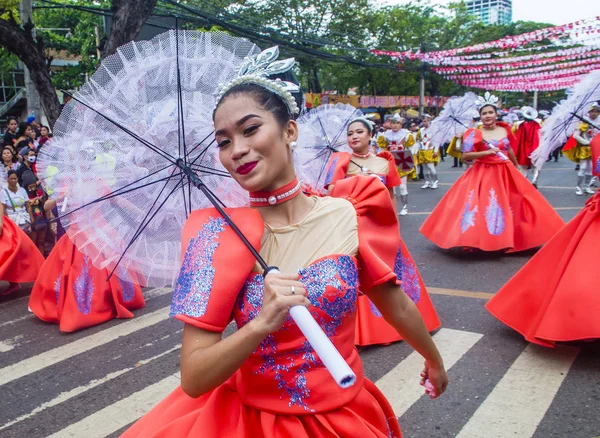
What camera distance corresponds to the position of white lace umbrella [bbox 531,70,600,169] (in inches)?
176

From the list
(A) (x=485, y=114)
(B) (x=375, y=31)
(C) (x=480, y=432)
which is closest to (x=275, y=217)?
(C) (x=480, y=432)

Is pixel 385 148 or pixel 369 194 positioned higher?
pixel 369 194

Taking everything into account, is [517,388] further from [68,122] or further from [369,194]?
[68,122]

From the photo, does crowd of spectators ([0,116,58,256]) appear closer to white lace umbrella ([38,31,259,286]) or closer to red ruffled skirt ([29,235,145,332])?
red ruffled skirt ([29,235,145,332])

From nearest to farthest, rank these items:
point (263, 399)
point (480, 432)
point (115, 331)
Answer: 1. point (263, 399)
2. point (480, 432)
3. point (115, 331)

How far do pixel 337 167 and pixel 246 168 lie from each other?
158 inches

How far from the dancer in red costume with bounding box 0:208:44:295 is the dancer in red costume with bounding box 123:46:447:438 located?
17.9ft

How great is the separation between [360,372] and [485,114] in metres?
6.70

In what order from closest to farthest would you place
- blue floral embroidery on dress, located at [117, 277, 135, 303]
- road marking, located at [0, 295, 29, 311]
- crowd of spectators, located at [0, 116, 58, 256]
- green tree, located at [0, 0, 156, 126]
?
1. blue floral embroidery on dress, located at [117, 277, 135, 303]
2. road marking, located at [0, 295, 29, 311]
3. crowd of spectators, located at [0, 116, 58, 256]
4. green tree, located at [0, 0, 156, 126]

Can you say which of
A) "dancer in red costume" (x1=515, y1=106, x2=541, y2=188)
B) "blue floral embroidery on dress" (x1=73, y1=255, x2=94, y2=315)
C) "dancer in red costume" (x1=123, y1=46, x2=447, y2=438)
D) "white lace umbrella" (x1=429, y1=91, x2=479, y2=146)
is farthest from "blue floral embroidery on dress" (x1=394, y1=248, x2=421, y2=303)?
"dancer in red costume" (x1=515, y1=106, x2=541, y2=188)

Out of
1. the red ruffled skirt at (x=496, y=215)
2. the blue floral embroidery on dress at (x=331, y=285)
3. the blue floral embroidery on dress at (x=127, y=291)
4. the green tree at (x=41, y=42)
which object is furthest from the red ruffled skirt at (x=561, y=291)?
the green tree at (x=41, y=42)

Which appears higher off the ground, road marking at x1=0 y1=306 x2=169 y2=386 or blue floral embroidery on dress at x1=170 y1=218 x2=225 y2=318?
blue floral embroidery on dress at x1=170 y1=218 x2=225 y2=318

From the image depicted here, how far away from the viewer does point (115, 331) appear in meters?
5.46

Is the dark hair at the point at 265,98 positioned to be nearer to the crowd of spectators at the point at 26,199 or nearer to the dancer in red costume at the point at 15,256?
the dancer in red costume at the point at 15,256
